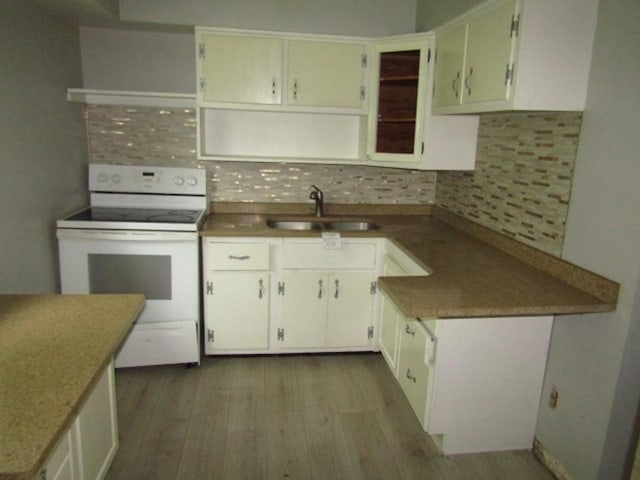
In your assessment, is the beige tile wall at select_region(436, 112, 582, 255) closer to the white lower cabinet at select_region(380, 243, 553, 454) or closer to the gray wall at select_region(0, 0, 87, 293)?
the white lower cabinet at select_region(380, 243, 553, 454)

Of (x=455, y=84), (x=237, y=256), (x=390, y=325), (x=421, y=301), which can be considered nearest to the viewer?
(x=421, y=301)

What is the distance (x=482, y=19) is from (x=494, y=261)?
113 cm

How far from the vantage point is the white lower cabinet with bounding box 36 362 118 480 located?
1303 millimetres

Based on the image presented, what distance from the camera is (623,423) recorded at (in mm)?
1776

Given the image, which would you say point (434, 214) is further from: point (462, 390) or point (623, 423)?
point (623, 423)

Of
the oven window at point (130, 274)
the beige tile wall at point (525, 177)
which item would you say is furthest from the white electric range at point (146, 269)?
the beige tile wall at point (525, 177)

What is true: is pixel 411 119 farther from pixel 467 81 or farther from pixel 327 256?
pixel 327 256

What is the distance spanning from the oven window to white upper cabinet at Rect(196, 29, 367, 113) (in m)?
1.03

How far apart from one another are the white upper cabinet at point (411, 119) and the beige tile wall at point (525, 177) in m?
0.14

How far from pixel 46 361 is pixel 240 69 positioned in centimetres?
212

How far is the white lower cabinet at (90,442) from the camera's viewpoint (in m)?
1.30

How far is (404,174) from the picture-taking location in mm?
3490

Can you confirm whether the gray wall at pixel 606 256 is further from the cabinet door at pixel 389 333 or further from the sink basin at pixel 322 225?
the sink basin at pixel 322 225

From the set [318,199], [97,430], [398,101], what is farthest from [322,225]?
[97,430]
